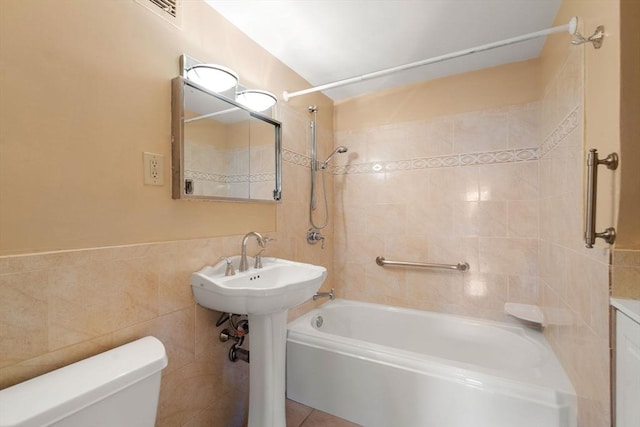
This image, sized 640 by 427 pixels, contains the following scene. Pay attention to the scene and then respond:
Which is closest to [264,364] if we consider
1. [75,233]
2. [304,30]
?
[75,233]

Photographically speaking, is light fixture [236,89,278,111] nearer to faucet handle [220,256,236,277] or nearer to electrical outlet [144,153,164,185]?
electrical outlet [144,153,164,185]

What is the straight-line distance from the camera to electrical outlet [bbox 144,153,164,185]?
3.51ft

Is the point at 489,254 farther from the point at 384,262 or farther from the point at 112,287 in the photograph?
the point at 112,287

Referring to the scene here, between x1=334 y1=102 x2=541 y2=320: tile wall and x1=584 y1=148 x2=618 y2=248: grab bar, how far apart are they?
1.03 metres

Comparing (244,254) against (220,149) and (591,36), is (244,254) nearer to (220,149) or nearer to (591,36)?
(220,149)

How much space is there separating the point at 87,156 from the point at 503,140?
7.41 ft

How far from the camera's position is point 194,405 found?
4.05ft

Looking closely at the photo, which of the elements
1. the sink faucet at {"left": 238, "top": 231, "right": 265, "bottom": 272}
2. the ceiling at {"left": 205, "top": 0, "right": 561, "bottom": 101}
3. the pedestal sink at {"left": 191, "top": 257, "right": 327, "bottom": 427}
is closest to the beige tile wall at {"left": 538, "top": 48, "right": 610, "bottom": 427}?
the ceiling at {"left": 205, "top": 0, "right": 561, "bottom": 101}

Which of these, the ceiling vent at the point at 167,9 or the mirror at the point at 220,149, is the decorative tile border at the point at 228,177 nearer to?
the mirror at the point at 220,149

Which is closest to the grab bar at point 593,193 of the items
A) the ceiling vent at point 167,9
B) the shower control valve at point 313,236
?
the shower control valve at point 313,236

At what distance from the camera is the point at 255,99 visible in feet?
5.06

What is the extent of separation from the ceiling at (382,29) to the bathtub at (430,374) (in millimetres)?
1747

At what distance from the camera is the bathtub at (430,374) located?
1.17 metres

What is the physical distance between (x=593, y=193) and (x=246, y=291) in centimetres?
123
